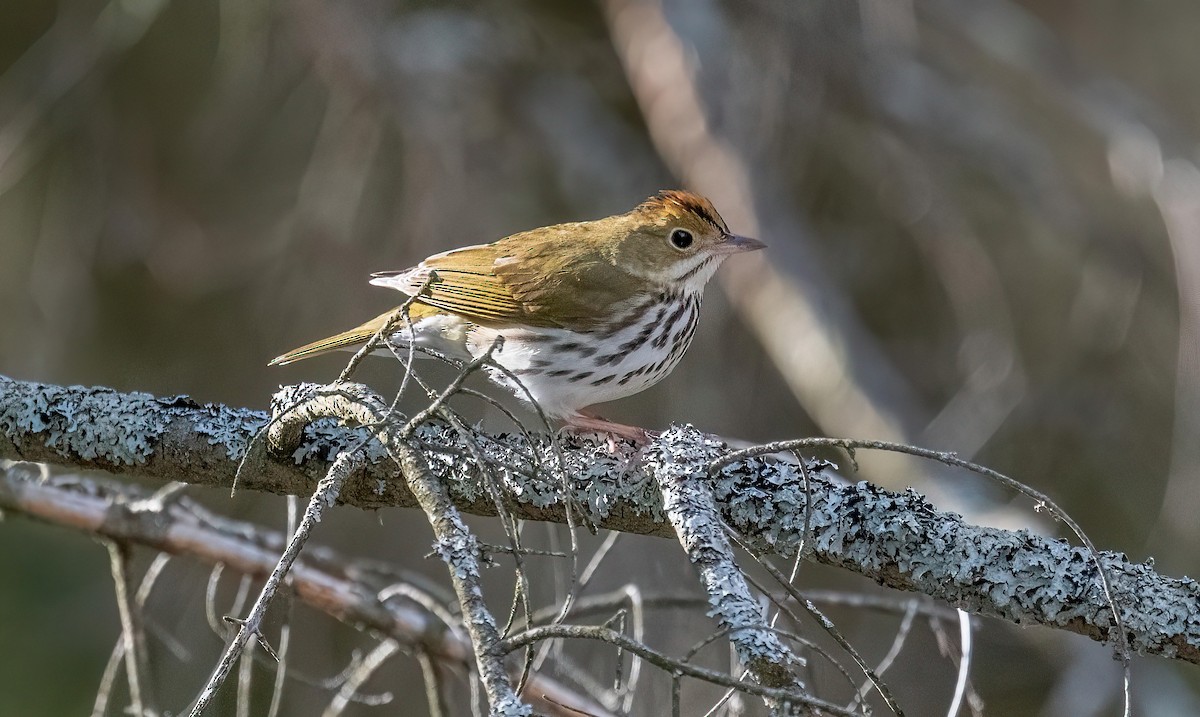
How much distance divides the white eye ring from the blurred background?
772 millimetres

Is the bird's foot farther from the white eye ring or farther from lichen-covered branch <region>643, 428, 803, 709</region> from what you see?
lichen-covered branch <region>643, 428, 803, 709</region>

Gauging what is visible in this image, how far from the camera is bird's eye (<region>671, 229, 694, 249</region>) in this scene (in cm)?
339

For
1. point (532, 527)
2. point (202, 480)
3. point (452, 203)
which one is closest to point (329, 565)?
point (202, 480)

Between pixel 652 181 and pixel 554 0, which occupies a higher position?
pixel 554 0

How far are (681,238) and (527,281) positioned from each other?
0.49m

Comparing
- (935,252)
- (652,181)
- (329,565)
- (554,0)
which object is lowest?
(329,565)

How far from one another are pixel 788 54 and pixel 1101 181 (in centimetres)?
188

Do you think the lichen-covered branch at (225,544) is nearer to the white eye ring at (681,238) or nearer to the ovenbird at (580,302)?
the ovenbird at (580,302)

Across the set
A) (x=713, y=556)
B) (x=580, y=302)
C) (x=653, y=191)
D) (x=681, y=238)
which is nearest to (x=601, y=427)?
(x=580, y=302)

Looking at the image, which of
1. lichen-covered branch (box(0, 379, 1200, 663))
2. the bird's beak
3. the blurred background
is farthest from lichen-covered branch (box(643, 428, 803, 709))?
the blurred background

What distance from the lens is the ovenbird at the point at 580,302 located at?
304cm

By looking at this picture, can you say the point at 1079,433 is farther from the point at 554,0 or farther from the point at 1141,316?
the point at 554,0

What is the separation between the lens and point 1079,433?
181 inches

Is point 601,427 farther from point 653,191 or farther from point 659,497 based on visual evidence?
point 653,191
